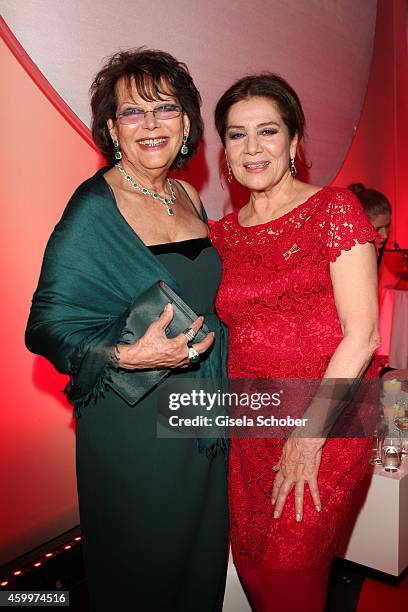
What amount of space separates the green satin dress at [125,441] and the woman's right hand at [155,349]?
0.05 m

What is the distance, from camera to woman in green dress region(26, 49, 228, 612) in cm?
159

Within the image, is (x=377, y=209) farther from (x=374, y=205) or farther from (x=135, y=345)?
(x=135, y=345)

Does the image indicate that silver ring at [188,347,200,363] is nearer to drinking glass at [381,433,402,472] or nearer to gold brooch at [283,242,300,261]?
gold brooch at [283,242,300,261]

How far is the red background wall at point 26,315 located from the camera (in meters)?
2.23

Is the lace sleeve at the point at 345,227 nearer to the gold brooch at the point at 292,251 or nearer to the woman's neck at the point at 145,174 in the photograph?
the gold brooch at the point at 292,251

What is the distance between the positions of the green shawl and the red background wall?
0.68m

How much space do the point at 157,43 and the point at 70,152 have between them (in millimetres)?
615


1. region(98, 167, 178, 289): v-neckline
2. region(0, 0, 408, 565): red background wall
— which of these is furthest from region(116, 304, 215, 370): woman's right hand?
region(0, 0, 408, 565): red background wall

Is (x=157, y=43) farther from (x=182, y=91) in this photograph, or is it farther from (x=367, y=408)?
(x=367, y=408)

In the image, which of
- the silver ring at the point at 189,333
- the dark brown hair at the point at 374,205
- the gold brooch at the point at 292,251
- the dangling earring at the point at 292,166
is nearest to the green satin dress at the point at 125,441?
the silver ring at the point at 189,333

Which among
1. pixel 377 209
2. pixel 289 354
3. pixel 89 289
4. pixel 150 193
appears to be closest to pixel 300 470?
pixel 289 354

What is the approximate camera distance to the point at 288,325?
1748mm

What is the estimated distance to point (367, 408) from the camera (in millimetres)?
1876

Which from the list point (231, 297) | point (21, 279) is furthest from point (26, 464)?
point (231, 297)
